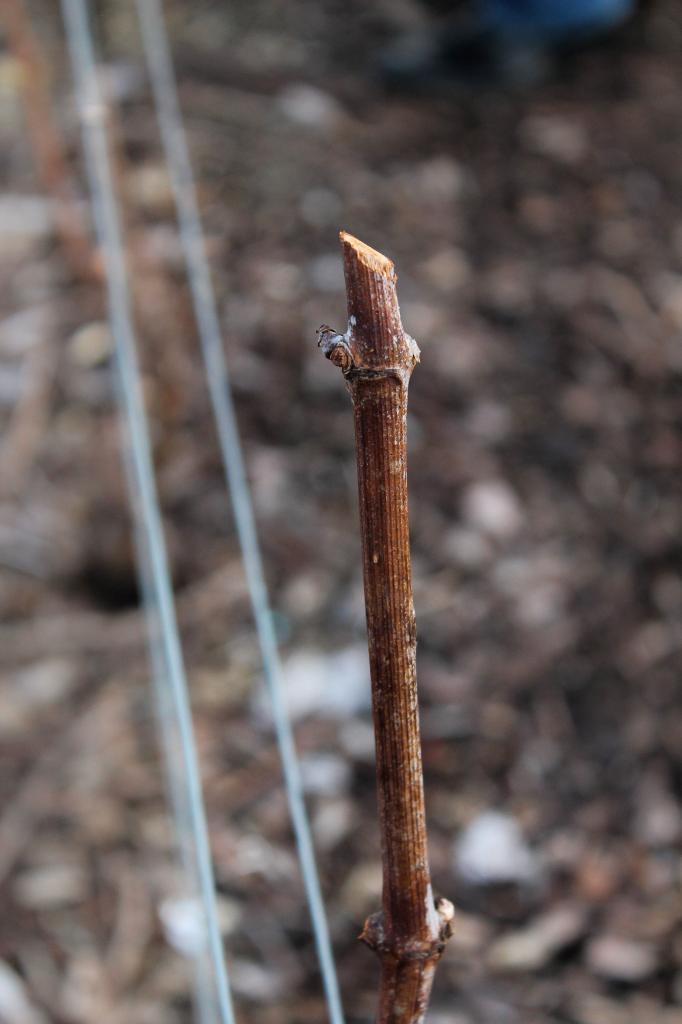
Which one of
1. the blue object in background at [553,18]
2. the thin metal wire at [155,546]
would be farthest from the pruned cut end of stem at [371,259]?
the blue object in background at [553,18]

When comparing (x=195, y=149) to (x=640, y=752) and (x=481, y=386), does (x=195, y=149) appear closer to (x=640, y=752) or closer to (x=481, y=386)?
(x=481, y=386)

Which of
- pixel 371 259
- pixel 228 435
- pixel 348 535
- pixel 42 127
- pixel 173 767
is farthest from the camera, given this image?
pixel 348 535

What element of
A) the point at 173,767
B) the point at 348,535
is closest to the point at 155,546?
the point at 173,767

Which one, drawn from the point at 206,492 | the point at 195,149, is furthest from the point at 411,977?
the point at 195,149

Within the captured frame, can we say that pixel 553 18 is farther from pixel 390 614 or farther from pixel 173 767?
pixel 390 614

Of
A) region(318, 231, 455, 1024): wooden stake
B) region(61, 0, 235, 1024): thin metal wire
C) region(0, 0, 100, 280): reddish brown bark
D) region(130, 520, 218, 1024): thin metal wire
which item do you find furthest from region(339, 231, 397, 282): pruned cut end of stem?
region(0, 0, 100, 280): reddish brown bark

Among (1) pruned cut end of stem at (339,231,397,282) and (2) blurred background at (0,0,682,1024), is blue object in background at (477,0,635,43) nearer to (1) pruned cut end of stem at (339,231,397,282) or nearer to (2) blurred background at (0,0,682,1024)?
(2) blurred background at (0,0,682,1024)
